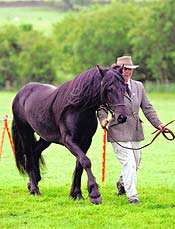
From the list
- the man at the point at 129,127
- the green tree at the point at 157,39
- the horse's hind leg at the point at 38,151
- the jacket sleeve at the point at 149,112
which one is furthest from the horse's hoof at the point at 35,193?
the green tree at the point at 157,39

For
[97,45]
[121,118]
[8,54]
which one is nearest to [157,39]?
[97,45]

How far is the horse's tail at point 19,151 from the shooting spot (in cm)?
1080

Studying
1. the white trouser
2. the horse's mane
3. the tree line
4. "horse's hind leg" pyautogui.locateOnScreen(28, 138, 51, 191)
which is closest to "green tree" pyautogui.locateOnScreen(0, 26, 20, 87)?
the tree line

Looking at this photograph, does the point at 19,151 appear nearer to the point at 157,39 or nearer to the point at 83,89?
the point at 83,89

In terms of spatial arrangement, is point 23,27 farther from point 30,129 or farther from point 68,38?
point 30,129

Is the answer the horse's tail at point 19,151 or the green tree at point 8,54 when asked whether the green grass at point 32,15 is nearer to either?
the green tree at point 8,54

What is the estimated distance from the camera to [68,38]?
97562 mm

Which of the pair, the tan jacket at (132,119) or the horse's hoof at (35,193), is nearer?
the tan jacket at (132,119)

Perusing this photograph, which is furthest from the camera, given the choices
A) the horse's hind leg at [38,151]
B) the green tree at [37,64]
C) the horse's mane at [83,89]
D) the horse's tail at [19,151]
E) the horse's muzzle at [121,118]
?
the green tree at [37,64]

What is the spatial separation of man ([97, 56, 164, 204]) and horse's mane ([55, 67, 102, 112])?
0.83 feet

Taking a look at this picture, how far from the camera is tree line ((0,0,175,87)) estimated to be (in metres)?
73.7

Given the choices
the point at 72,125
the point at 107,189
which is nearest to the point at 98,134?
the point at 107,189

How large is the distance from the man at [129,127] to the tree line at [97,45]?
204ft

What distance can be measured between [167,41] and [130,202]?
6630 cm
